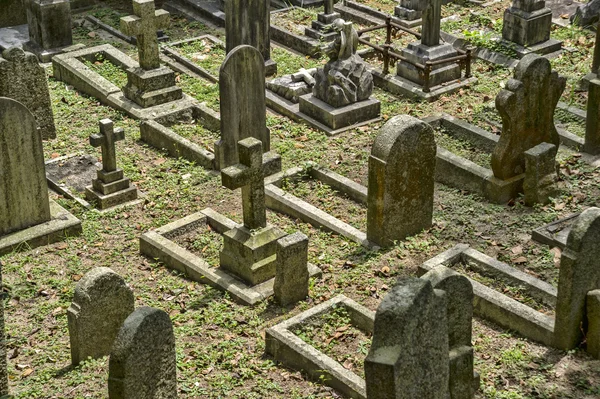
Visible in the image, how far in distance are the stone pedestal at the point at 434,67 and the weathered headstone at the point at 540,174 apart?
372 centimetres

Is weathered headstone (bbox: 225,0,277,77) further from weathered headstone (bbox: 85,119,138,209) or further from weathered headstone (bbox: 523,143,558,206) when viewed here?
weathered headstone (bbox: 523,143,558,206)

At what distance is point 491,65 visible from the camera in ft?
52.7

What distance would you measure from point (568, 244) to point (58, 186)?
251 inches

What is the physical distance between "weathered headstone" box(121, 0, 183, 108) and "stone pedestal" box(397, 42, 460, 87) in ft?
11.0

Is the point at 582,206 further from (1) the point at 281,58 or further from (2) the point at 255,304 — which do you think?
(1) the point at 281,58

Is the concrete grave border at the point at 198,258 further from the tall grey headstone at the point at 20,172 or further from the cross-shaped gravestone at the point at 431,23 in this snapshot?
the cross-shaped gravestone at the point at 431,23

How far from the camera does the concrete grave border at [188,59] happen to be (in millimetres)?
15755

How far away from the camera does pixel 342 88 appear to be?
14109mm

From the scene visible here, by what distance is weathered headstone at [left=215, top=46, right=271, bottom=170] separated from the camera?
12523mm

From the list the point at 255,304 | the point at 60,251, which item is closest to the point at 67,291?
the point at 60,251

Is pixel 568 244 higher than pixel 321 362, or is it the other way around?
pixel 568 244

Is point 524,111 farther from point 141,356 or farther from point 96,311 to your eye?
point 141,356

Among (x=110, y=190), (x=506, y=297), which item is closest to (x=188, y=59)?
(x=110, y=190)

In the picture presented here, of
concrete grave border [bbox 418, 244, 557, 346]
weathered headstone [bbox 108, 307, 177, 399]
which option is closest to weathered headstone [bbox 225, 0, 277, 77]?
concrete grave border [bbox 418, 244, 557, 346]
